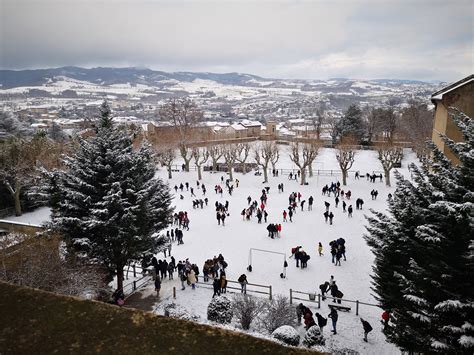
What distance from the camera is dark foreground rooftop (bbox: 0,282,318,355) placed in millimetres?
3438

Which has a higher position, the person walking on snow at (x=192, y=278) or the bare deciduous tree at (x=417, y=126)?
the bare deciduous tree at (x=417, y=126)

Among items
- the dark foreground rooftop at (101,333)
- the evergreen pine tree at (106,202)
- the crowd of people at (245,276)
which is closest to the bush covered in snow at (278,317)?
the crowd of people at (245,276)

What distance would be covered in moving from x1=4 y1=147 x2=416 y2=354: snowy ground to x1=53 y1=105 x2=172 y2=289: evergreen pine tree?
3.32 metres

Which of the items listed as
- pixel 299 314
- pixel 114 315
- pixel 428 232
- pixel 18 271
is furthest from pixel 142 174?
pixel 114 315

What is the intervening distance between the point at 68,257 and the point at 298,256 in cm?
1132

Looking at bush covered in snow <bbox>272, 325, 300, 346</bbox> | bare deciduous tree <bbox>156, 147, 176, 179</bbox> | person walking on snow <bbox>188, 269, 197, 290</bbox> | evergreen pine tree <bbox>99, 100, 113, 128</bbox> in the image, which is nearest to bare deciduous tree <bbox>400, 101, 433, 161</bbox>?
bare deciduous tree <bbox>156, 147, 176, 179</bbox>

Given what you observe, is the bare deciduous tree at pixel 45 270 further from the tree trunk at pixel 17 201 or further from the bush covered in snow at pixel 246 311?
the tree trunk at pixel 17 201

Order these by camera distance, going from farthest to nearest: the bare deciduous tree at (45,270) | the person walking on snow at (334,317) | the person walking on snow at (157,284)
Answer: the person walking on snow at (157,284) < the person walking on snow at (334,317) < the bare deciduous tree at (45,270)

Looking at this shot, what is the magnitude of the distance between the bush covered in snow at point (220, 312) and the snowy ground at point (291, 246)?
4.24ft

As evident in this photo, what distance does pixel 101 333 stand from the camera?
3631 millimetres

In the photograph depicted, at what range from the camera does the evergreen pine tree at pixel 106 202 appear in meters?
14.2

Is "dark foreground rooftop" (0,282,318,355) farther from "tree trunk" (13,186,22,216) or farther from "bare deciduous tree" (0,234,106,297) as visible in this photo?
"tree trunk" (13,186,22,216)

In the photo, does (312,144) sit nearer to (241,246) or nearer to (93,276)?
(241,246)

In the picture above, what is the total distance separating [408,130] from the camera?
56.8m
